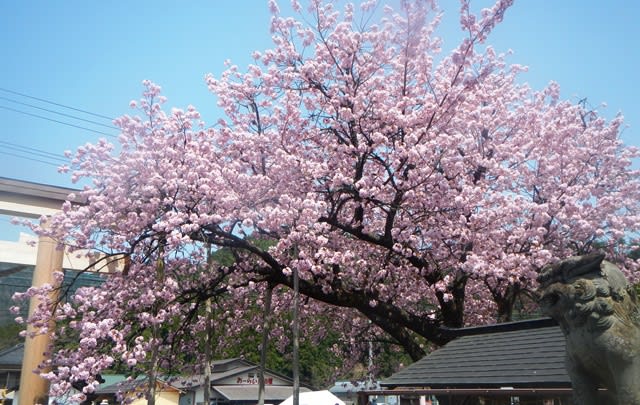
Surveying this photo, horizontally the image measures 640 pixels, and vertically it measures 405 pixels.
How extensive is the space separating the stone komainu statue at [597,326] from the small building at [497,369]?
948mm

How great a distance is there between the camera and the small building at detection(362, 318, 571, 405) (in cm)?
656

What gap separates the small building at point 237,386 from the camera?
101 feet

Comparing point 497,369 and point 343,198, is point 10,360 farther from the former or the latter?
point 497,369

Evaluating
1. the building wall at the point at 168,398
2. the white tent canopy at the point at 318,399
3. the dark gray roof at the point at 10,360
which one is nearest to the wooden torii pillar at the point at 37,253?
the white tent canopy at the point at 318,399

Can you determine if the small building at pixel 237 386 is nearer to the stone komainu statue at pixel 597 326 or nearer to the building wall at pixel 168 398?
the building wall at pixel 168 398

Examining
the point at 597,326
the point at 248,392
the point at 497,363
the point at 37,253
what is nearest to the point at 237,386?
the point at 248,392

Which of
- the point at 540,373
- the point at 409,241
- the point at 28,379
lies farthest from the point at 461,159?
the point at 28,379

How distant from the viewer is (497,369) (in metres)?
7.51

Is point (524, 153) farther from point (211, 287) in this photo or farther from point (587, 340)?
point (587, 340)

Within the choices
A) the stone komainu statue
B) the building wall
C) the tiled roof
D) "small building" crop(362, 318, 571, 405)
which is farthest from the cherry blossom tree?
the tiled roof

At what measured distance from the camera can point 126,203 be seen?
10445 millimetres

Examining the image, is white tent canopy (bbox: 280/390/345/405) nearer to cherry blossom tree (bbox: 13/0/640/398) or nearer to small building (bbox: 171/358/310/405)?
cherry blossom tree (bbox: 13/0/640/398)

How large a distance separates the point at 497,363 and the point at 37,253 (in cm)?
1456

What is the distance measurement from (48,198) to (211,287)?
8348mm
